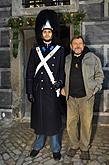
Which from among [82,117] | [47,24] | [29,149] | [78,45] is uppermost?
[47,24]

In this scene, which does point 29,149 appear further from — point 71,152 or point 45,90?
point 45,90

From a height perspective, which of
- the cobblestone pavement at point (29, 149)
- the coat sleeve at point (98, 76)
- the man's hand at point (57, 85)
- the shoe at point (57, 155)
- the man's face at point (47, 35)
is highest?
the man's face at point (47, 35)

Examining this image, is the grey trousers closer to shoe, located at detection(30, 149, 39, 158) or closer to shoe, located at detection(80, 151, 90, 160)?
shoe, located at detection(80, 151, 90, 160)

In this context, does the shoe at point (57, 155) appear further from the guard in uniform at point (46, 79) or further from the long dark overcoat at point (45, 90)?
the long dark overcoat at point (45, 90)

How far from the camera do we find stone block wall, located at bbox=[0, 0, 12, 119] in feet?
19.8

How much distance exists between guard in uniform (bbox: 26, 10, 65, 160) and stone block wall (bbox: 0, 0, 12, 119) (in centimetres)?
201

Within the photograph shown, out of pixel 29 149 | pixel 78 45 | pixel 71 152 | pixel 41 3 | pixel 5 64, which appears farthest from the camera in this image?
pixel 5 64

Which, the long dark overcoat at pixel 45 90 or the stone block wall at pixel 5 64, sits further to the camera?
the stone block wall at pixel 5 64

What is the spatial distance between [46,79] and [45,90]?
0.15 m

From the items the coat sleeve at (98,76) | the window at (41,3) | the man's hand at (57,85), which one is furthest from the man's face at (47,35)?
the window at (41,3)

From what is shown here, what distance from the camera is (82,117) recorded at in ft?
13.7

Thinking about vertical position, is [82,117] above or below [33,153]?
above

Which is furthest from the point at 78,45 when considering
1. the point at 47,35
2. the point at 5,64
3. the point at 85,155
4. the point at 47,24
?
the point at 5,64

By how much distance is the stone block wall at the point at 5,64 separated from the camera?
6.03m
